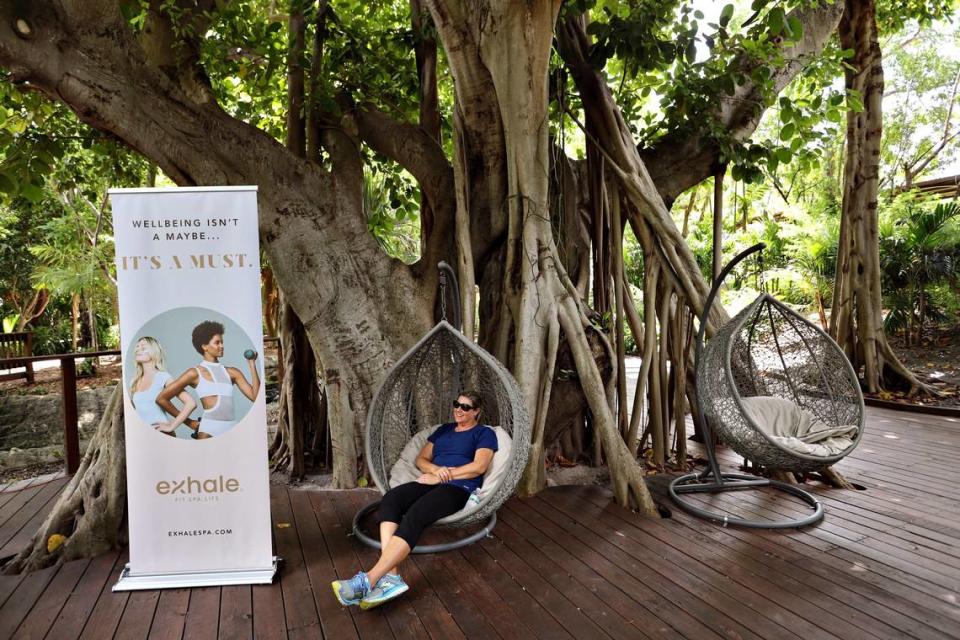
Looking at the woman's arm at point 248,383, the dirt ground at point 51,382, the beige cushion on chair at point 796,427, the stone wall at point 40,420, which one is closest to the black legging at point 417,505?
the woman's arm at point 248,383

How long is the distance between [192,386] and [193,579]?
756 millimetres

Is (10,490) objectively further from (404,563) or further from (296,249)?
(404,563)

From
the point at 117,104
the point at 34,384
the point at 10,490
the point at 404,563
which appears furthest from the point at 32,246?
the point at 404,563

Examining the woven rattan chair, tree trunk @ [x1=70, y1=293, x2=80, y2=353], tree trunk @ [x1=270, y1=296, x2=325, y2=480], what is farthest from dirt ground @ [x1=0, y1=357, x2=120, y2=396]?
the woven rattan chair

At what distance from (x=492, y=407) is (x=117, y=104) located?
2690 millimetres

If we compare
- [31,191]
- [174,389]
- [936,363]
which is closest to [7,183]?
[31,191]

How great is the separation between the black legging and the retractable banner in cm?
50

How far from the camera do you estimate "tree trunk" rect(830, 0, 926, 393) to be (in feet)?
19.5

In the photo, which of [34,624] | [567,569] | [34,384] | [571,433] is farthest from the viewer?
[34,384]

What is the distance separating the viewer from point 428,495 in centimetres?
258

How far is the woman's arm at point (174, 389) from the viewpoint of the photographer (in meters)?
2.37

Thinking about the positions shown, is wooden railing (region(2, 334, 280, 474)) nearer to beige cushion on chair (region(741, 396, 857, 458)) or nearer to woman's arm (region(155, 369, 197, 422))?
woman's arm (region(155, 369, 197, 422))

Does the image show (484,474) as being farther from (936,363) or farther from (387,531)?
(936,363)

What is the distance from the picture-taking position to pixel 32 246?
10633 mm
